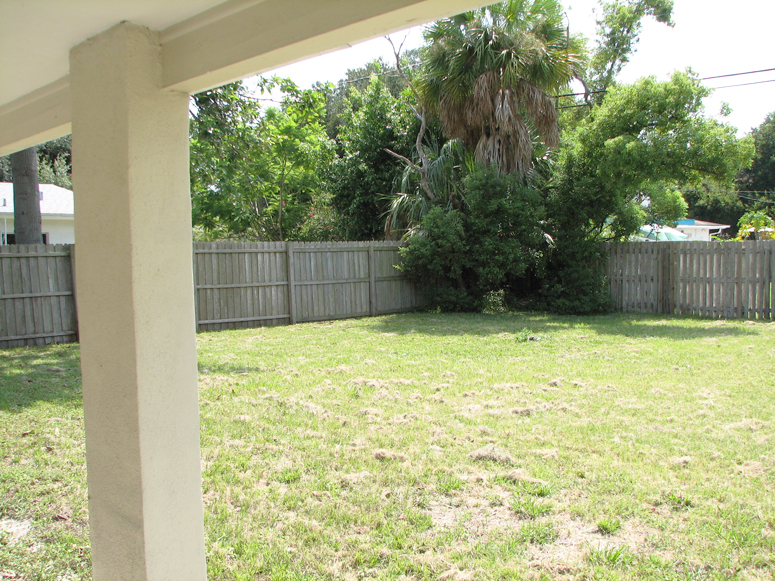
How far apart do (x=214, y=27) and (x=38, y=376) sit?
20.4ft

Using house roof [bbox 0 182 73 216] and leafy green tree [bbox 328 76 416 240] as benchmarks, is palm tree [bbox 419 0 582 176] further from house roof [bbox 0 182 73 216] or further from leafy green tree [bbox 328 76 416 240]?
house roof [bbox 0 182 73 216]

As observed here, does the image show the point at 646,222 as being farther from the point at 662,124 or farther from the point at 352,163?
the point at 352,163

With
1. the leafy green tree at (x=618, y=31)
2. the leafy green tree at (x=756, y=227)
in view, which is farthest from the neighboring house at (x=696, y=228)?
the leafy green tree at (x=618, y=31)

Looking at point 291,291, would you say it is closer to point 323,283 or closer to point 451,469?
point 323,283

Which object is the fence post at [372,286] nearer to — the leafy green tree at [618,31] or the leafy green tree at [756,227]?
the leafy green tree at [756,227]

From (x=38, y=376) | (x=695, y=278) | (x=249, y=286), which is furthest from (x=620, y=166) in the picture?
(x=38, y=376)

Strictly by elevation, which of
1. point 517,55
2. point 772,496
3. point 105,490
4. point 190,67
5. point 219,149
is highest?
point 517,55

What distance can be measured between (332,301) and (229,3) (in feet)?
36.3

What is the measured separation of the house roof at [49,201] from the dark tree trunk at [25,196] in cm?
820

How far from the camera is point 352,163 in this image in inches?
722

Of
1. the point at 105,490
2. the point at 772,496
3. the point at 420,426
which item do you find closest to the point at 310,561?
the point at 105,490

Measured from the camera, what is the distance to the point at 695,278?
40.1ft

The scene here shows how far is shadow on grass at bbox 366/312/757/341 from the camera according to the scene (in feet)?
31.8

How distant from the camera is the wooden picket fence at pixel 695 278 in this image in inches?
448
